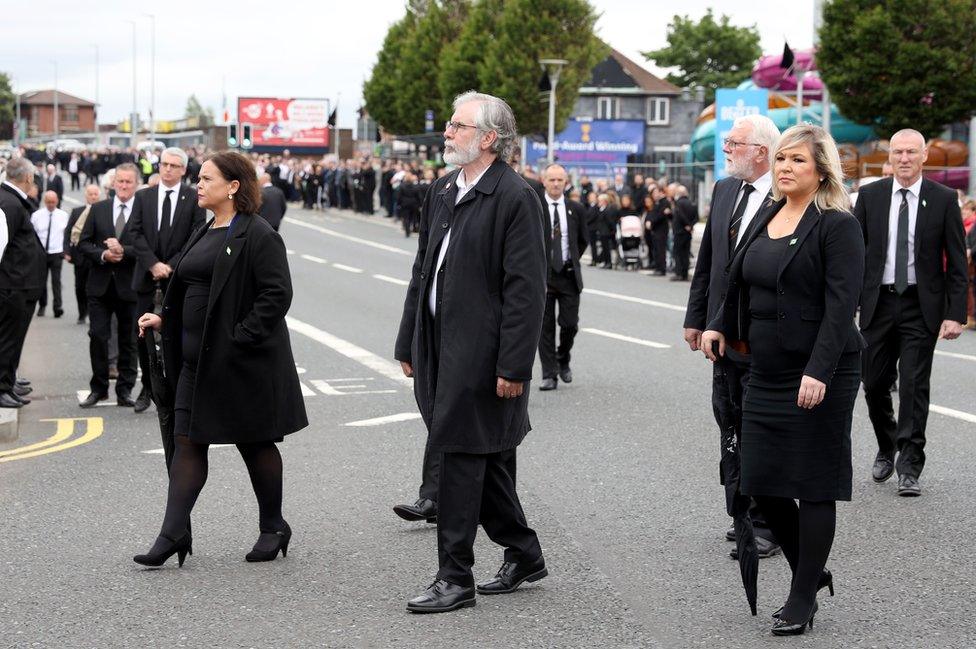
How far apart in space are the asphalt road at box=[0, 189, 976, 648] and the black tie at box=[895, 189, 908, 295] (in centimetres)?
108

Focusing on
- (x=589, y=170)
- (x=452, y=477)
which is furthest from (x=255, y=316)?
(x=589, y=170)

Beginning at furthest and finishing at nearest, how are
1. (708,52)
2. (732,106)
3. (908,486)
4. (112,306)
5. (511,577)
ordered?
(708,52) → (732,106) → (112,306) → (908,486) → (511,577)

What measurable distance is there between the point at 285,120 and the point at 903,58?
84735 millimetres

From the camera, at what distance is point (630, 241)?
29.0m

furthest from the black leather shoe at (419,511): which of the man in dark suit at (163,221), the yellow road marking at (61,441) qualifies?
the man in dark suit at (163,221)

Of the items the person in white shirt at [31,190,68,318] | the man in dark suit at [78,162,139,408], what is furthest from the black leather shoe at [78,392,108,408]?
the person in white shirt at [31,190,68,318]

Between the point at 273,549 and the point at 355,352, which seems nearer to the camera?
the point at 273,549

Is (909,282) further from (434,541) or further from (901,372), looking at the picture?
(434,541)

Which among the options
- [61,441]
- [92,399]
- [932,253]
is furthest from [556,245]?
[932,253]

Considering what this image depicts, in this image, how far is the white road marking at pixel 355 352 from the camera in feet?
43.4

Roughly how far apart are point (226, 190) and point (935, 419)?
5.83m

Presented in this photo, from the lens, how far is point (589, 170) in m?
51.2

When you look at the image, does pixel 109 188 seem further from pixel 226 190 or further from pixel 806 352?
pixel 806 352

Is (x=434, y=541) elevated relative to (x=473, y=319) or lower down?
lower down
